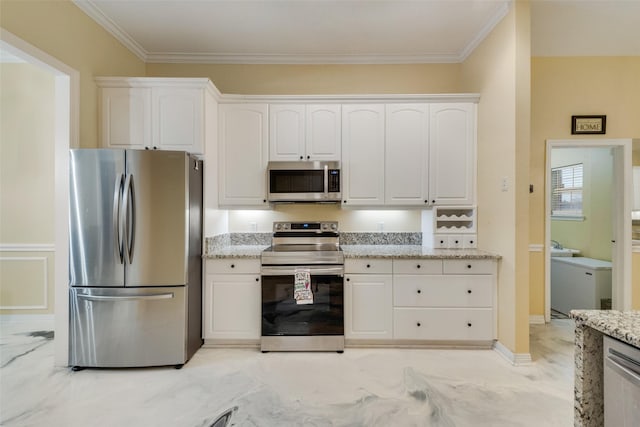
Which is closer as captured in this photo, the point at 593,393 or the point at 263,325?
the point at 593,393

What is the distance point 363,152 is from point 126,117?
231 centimetres

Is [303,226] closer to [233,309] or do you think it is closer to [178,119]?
[233,309]

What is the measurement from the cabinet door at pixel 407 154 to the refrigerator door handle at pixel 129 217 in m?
2.34

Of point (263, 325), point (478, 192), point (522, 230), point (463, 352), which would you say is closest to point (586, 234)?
point (478, 192)

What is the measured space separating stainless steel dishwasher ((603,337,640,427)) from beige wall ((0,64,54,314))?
15.4ft

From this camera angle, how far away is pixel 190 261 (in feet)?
8.87

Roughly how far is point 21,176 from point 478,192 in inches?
196

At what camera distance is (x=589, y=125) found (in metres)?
3.52

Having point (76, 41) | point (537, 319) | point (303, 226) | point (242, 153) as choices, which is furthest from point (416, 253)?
point (76, 41)

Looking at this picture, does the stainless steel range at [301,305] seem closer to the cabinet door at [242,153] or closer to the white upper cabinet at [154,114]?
the cabinet door at [242,153]

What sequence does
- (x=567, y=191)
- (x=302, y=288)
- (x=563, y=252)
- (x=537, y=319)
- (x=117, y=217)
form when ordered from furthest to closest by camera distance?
1. (x=567, y=191)
2. (x=563, y=252)
3. (x=537, y=319)
4. (x=302, y=288)
5. (x=117, y=217)

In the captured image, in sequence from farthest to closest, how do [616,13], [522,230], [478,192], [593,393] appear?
[478,192] < [616,13] < [522,230] < [593,393]

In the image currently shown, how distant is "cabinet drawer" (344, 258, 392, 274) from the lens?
2.92 meters

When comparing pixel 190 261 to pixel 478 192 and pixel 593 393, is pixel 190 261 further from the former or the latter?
pixel 478 192
